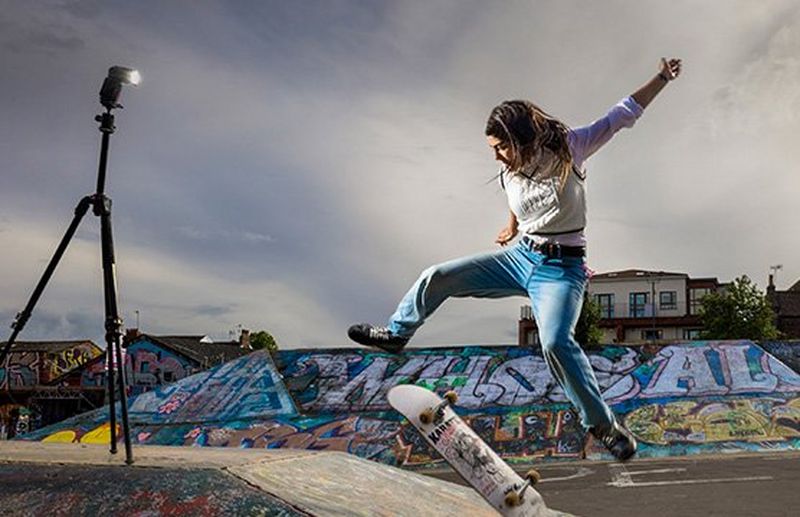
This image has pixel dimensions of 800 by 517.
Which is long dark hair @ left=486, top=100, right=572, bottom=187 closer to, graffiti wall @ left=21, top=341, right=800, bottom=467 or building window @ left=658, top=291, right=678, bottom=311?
graffiti wall @ left=21, top=341, right=800, bottom=467

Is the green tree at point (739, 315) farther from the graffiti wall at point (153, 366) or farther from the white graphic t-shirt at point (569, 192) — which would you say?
the white graphic t-shirt at point (569, 192)

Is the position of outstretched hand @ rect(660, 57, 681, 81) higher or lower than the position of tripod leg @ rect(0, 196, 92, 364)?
higher

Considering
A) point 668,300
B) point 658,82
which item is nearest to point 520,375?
point 658,82

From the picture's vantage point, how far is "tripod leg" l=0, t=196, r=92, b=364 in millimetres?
6012

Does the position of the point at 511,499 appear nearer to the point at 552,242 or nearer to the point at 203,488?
the point at 552,242

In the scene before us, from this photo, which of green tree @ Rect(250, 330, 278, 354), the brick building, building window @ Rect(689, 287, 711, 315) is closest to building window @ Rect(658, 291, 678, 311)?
the brick building

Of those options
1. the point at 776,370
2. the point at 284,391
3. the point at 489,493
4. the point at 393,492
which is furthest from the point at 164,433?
the point at 489,493

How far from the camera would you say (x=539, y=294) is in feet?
14.0

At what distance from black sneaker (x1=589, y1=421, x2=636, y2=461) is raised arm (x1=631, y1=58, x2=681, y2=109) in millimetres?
1778

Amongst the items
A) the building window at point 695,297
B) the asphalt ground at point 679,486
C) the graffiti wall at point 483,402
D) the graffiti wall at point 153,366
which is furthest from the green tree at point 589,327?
the asphalt ground at point 679,486

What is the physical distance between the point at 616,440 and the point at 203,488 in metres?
2.56

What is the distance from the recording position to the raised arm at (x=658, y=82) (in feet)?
14.5

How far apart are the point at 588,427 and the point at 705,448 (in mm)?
22836

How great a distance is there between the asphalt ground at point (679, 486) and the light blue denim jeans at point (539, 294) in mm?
10038
